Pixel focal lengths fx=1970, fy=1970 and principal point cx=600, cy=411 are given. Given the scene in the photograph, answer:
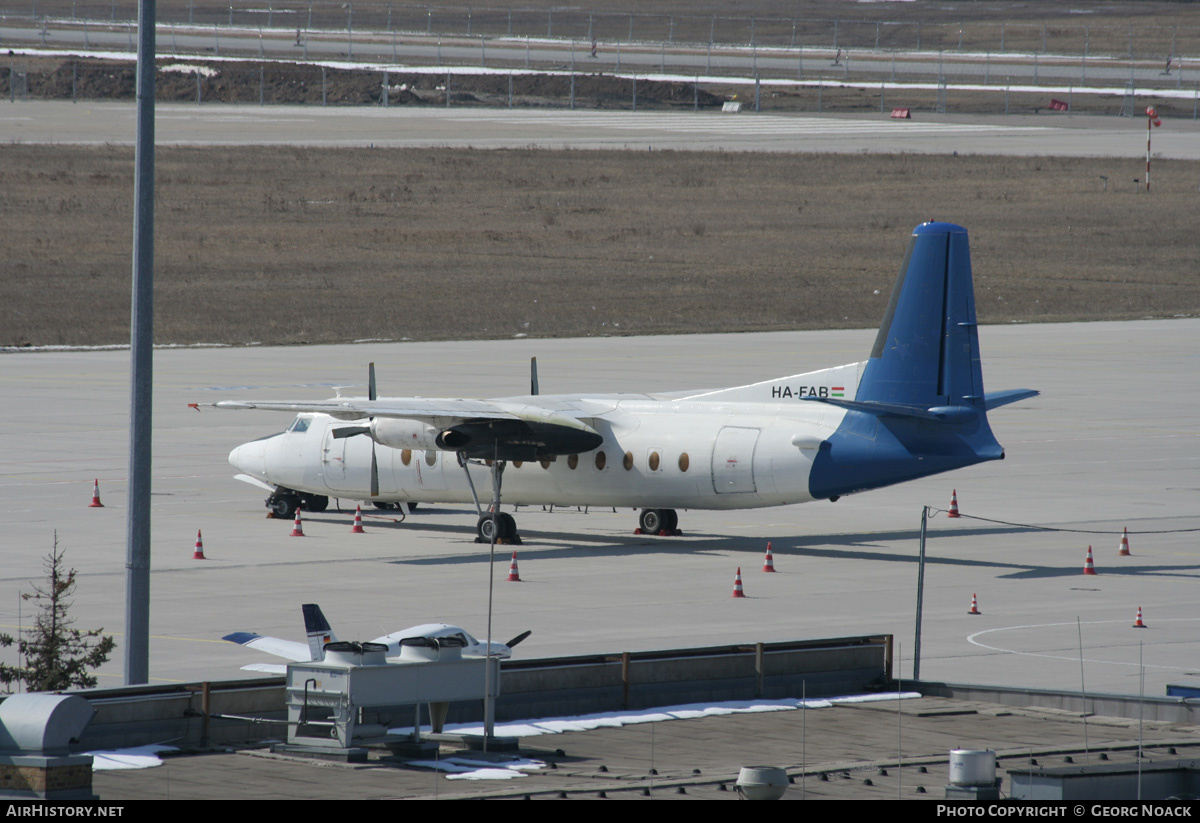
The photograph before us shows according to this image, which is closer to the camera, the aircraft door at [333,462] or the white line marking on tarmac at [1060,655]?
the white line marking on tarmac at [1060,655]

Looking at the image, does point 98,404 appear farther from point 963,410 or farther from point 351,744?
point 351,744

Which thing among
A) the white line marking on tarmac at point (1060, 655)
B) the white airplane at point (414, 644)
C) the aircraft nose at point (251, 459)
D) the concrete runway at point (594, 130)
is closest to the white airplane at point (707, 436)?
the aircraft nose at point (251, 459)

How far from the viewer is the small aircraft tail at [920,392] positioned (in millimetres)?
34781

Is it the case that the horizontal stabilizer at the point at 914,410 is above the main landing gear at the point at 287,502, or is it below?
above

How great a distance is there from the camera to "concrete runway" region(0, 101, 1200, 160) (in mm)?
125312

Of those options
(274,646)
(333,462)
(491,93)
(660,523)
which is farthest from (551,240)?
(274,646)

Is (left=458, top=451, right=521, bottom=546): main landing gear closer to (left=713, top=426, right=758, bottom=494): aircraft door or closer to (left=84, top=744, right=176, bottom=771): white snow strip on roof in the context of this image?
(left=713, top=426, right=758, bottom=494): aircraft door

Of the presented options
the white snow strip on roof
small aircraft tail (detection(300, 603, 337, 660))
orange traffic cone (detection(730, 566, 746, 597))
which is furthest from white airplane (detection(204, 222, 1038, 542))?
the white snow strip on roof

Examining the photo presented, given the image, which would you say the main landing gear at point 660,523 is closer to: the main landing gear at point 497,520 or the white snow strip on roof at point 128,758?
the main landing gear at point 497,520

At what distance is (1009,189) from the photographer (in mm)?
110750

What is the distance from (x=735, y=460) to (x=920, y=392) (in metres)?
3.53

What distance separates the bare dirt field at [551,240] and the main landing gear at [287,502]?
2884 centimetres

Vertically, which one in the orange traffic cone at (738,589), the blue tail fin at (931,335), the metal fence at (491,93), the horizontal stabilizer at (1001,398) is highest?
the metal fence at (491,93)

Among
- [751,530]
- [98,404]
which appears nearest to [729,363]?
[98,404]
